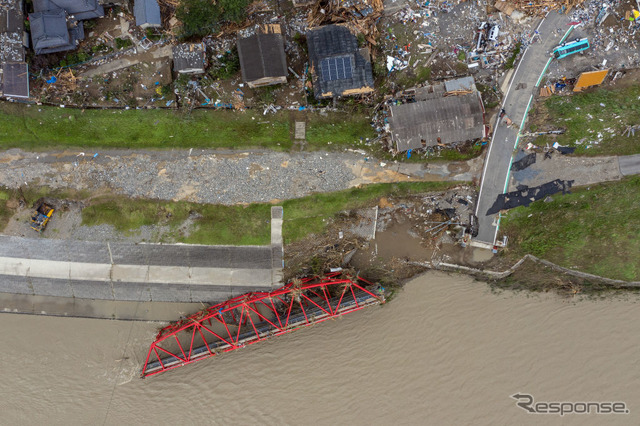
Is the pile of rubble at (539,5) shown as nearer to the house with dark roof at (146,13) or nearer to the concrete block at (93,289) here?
the house with dark roof at (146,13)

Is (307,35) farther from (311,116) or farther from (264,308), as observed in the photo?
(264,308)

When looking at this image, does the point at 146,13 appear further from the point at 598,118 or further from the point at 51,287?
the point at 598,118

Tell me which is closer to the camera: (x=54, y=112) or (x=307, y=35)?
(x=307, y=35)

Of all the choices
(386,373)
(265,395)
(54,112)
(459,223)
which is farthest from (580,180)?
(54,112)

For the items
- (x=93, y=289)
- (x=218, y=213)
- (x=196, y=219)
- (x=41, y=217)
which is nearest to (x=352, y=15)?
(x=218, y=213)

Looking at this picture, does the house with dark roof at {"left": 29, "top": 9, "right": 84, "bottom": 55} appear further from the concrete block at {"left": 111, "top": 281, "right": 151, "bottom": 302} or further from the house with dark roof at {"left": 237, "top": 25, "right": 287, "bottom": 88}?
the concrete block at {"left": 111, "top": 281, "right": 151, "bottom": 302}

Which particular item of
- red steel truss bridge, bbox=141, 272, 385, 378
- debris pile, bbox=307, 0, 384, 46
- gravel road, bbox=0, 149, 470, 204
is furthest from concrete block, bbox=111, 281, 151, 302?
debris pile, bbox=307, 0, 384, 46
